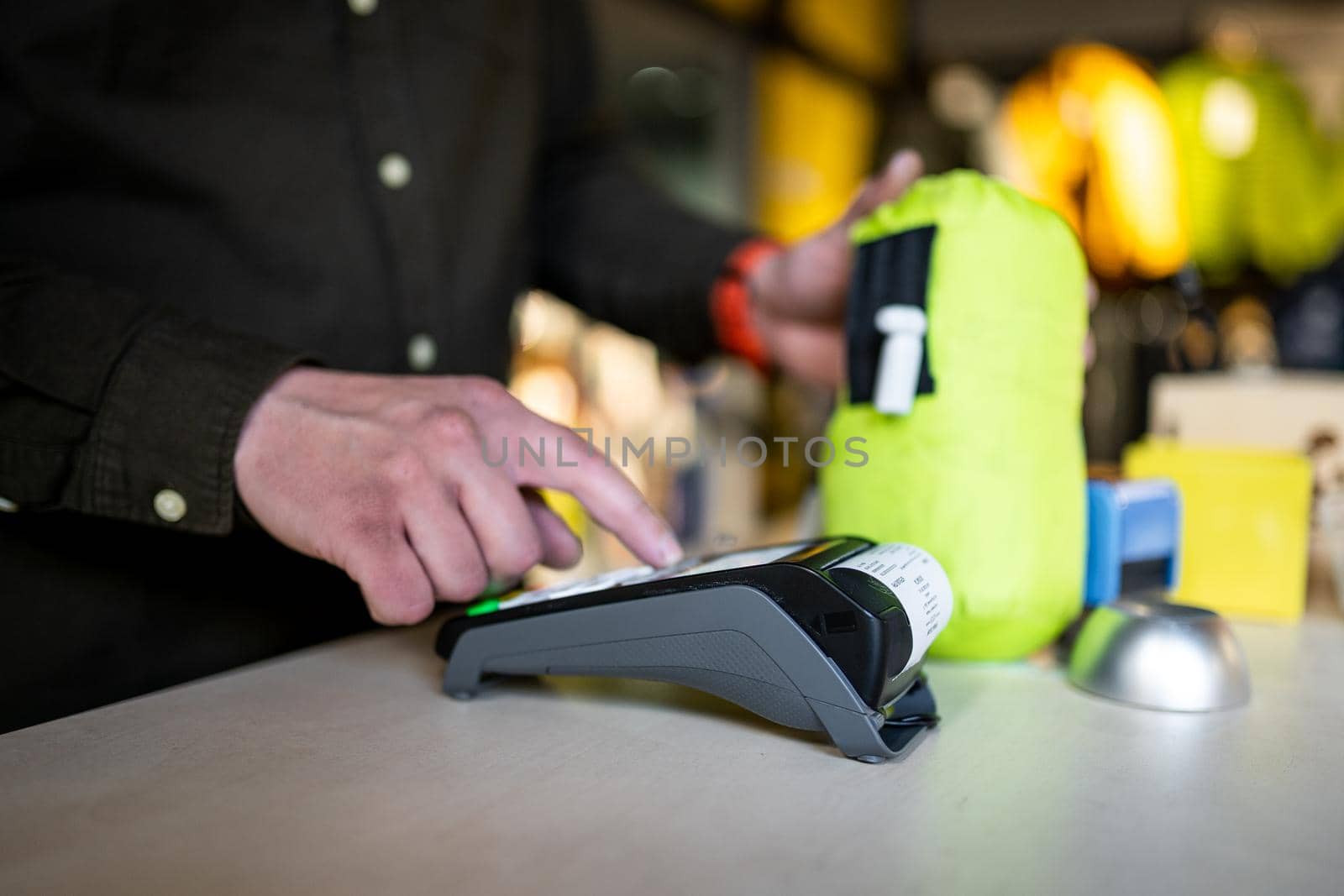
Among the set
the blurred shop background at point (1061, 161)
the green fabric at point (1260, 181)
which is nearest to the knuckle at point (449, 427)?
the blurred shop background at point (1061, 161)

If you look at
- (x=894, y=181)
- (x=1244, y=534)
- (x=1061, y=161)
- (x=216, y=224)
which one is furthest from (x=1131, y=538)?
(x=1061, y=161)

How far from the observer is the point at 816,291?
73cm

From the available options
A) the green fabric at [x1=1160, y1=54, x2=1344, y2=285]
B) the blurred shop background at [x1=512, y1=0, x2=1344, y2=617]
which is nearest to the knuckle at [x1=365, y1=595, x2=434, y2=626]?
the blurred shop background at [x1=512, y1=0, x2=1344, y2=617]

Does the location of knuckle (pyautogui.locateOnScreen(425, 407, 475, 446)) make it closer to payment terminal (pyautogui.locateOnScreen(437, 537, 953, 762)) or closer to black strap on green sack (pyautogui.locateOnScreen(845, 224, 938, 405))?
payment terminal (pyautogui.locateOnScreen(437, 537, 953, 762))

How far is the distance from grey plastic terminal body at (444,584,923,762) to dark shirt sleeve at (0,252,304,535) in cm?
16

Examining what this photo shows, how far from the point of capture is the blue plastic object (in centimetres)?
58

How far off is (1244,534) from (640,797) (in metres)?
0.51

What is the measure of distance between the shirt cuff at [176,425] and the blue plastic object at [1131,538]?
0.46m

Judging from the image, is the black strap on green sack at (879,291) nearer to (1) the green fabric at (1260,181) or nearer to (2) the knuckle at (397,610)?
(2) the knuckle at (397,610)

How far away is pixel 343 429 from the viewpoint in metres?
0.47

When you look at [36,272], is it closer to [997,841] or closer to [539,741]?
[539,741]

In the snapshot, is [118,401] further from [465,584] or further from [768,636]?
[768,636]

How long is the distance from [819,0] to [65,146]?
8.29ft

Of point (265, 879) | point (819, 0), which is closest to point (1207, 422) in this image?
point (265, 879)
